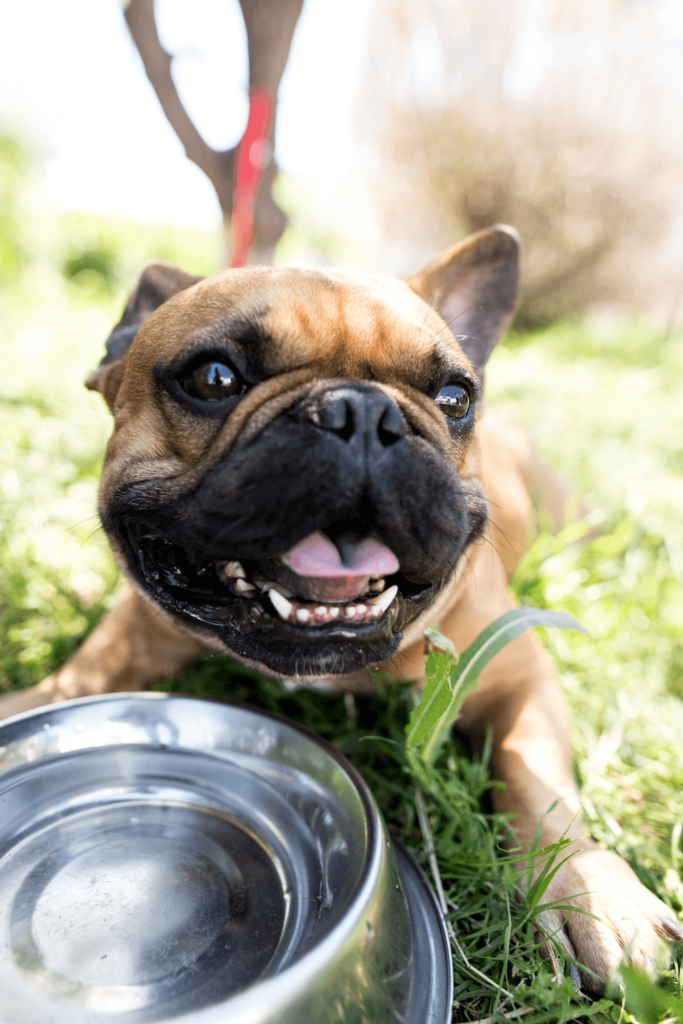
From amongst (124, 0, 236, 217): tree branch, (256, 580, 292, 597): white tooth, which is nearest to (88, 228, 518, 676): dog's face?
(256, 580, 292, 597): white tooth

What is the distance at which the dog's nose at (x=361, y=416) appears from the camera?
120cm

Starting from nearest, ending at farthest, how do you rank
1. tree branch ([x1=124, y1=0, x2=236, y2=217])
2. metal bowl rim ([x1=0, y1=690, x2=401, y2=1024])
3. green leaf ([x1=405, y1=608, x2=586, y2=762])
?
1. metal bowl rim ([x1=0, y1=690, x2=401, y2=1024])
2. green leaf ([x1=405, y1=608, x2=586, y2=762])
3. tree branch ([x1=124, y1=0, x2=236, y2=217])

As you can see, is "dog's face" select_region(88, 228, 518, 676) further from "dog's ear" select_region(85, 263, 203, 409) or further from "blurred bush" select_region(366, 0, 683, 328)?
"blurred bush" select_region(366, 0, 683, 328)

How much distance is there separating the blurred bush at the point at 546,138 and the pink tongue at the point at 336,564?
36.1 feet

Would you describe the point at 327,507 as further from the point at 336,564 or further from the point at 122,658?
the point at 122,658

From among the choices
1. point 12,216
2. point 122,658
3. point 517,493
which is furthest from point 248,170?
point 12,216

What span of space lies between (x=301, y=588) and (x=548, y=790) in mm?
814

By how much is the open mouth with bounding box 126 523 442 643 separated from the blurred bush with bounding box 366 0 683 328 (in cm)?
1098

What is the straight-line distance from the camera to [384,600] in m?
1.36

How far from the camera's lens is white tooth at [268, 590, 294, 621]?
4.17ft

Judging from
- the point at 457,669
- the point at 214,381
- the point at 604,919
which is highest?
the point at 214,381

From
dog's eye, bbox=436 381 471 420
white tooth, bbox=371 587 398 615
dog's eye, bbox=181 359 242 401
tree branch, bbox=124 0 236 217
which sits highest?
tree branch, bbox=124 0 236 217

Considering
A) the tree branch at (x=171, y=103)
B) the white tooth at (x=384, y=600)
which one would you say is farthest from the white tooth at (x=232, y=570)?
the tree branch at (x=171, y=103)

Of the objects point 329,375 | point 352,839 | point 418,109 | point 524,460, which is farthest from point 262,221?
point 418,109
